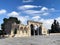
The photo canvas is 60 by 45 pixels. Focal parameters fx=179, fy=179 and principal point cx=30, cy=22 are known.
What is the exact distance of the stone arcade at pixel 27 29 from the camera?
7606 cm

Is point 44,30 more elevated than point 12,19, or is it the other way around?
point 12,19

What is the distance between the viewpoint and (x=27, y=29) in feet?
262

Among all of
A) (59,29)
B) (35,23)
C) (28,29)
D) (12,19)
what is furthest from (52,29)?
(12,19)

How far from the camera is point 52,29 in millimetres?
89062

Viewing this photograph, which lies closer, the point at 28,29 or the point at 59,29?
the point at 28,29

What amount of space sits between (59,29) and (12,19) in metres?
23.8

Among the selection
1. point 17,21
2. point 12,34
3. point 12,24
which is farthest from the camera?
point 17,21

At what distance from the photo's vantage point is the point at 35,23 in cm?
8831

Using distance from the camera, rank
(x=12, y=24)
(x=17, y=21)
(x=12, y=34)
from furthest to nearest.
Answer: (x=17, y=21) → (x=12, y=24) → (x=12, y=34)

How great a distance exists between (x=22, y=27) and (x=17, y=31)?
287 centimetres

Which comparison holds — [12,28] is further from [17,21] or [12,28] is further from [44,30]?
[44,30]

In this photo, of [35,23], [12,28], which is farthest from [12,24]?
[35,23]

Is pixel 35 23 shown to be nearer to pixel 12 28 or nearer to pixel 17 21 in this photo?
pixel 17 21

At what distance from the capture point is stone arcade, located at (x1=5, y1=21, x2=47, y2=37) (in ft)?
250
